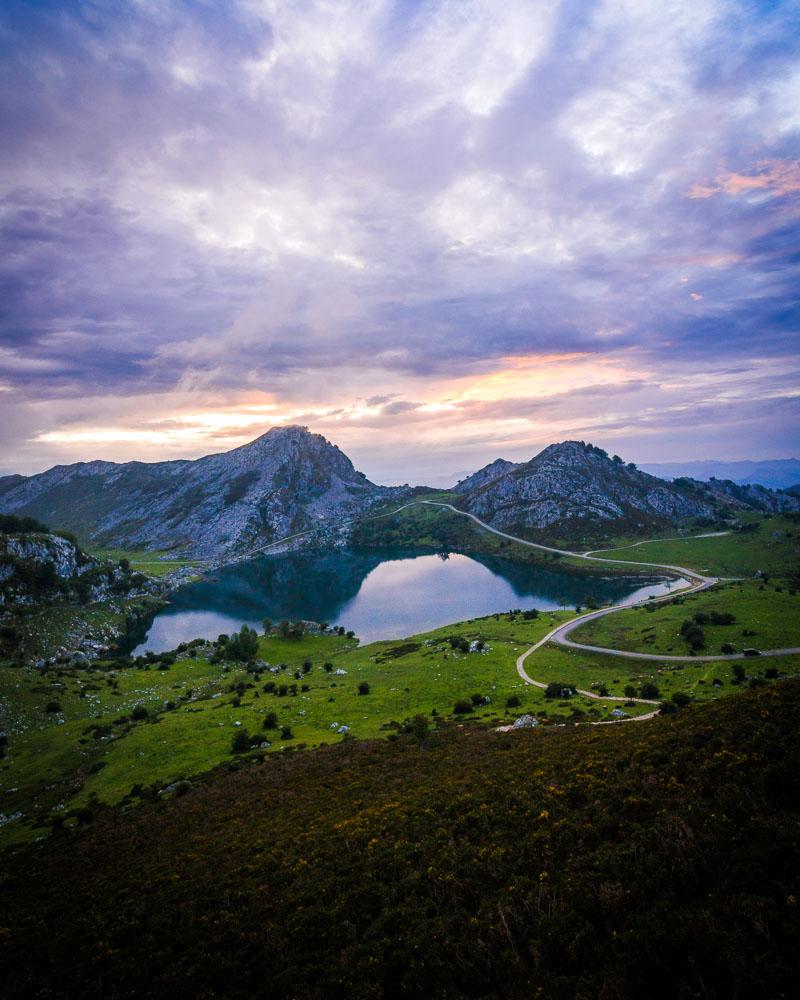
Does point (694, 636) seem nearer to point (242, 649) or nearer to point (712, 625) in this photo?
point (712, 625)

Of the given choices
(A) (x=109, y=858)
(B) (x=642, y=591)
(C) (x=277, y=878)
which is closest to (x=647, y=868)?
(C) (x=277, y=878)

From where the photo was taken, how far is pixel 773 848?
1491 centimetres

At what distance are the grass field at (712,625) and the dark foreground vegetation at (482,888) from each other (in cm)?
→ 6166

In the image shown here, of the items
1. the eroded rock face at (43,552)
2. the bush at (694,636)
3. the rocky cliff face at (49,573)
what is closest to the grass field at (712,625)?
the bush at (694,636)

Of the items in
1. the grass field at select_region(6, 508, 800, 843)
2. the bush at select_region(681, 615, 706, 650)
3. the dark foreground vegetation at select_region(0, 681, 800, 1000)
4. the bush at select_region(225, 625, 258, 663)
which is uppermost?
the dark foreground vegetation at select_region(0, 681, 800, 1000)

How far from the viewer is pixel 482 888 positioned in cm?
1817

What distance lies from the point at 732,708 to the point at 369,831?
74.5 feet

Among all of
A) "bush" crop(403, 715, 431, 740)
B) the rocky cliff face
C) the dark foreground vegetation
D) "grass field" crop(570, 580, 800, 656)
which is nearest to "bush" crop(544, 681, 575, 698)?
"bush" crop(403, 715, 431, 740)

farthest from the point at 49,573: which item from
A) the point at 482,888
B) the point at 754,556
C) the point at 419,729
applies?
the point at 754,556

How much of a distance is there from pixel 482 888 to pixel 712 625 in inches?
3599

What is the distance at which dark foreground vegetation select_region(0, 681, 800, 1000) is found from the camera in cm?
1305

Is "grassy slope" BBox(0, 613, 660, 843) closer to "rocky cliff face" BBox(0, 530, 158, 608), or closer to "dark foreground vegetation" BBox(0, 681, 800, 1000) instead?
"dark foreground vegetation" BBox(0, 681, 800, 1000)

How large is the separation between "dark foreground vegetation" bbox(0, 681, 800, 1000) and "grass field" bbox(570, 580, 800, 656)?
Answer: 61.7 m

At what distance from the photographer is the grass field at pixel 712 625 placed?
7862cm
